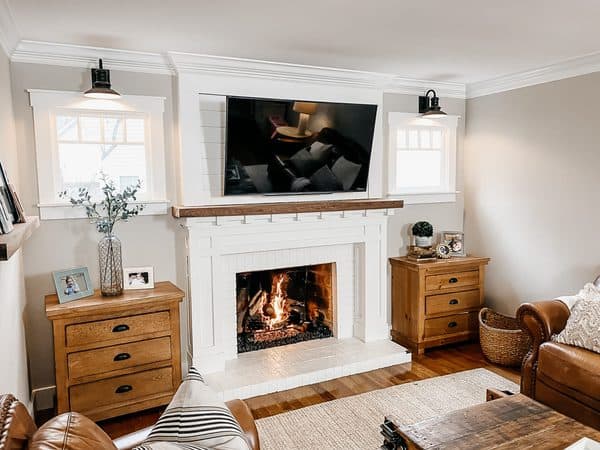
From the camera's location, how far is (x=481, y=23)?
259 cm

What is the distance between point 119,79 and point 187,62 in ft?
1.57

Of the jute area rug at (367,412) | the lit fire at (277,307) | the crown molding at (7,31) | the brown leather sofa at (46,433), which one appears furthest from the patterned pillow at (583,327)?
the crown molding at (7,31)

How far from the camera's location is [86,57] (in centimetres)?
305

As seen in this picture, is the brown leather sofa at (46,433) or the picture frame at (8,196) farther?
the picture frame at (8,196)

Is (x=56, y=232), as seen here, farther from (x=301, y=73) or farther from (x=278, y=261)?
(x=301, y=73)

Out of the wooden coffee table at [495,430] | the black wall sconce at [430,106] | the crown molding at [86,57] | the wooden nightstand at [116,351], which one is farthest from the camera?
the black wall sconce at [430,106]

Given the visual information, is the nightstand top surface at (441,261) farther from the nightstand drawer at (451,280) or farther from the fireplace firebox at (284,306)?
the fireplace firebox at (284,306)

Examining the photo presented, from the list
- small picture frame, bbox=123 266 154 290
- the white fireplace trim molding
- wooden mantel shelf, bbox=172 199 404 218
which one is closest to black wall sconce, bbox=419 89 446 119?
wooden mantel shelf, bbox=172 199 404 218

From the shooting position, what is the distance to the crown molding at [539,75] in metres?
3.41

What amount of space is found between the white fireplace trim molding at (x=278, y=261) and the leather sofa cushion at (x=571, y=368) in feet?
5.02

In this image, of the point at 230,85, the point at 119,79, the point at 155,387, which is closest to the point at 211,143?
the point at 230,85

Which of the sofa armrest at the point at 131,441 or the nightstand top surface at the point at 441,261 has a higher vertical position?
the nightstand top surface at the point at 441,261

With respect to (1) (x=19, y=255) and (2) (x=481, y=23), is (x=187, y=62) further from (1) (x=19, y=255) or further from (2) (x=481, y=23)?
(2) (x=481, y=23)

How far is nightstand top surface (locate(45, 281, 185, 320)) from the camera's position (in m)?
2.76
